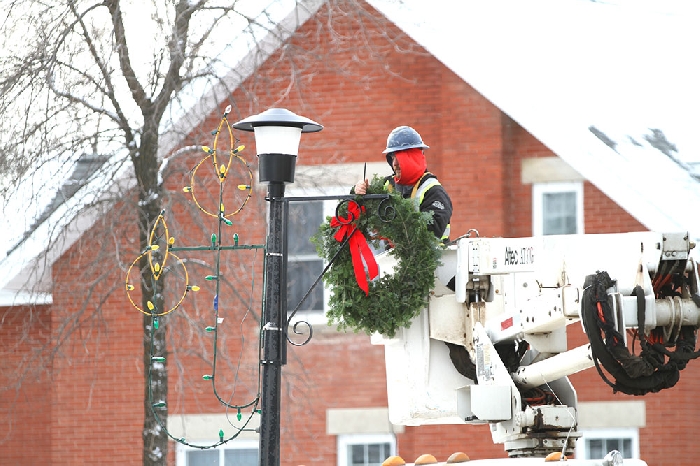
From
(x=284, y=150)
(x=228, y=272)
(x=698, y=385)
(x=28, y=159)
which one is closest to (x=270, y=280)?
(x=284, y=150)

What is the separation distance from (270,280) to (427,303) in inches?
39.5

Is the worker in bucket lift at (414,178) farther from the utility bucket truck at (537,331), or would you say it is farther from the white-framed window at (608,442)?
the white-framed window at (608,442)

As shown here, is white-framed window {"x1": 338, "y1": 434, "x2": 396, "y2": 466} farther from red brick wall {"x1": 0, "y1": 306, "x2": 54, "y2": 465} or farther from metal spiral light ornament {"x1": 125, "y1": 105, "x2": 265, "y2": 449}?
red brick wall {"x1": 0, "y1": 306, "x2": 54, "y2": 465}

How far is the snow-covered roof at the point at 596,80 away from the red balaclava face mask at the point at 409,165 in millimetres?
5353

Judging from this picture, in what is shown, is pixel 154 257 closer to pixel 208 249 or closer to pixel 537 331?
pixel 208 249

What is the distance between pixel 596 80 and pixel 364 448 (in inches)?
193

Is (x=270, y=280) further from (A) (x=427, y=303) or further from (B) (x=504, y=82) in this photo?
(B) (x=504, y=82)

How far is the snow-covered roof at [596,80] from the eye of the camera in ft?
45.3

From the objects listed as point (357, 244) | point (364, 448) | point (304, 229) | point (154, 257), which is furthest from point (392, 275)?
point (304, 229)

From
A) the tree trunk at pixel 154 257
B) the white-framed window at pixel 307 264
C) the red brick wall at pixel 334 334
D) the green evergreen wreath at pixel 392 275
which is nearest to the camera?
the green evergreen wreath at pixel 392 275

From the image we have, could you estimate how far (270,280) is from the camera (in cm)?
819

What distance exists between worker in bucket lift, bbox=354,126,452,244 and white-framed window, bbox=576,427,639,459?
7.26 metres

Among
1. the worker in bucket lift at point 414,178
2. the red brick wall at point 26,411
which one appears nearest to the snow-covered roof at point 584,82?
the red brick wall at point 26,411

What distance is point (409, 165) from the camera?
27.2ft
